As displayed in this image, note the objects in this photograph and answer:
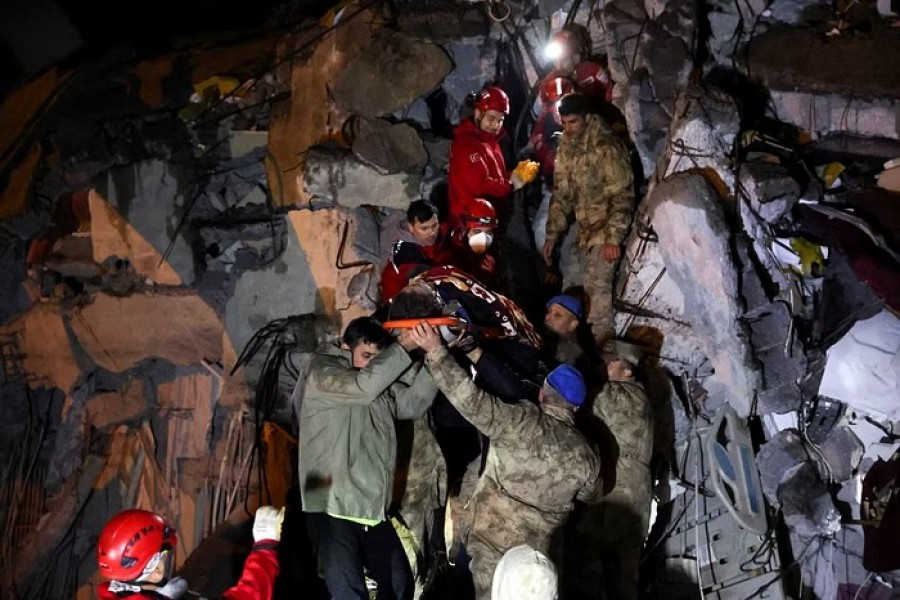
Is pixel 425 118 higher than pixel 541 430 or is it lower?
higher

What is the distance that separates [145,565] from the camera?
419 centimetres

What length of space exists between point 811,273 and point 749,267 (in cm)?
76

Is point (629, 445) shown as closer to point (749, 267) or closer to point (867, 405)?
→ point (749, 267)

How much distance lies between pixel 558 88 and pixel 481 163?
55.7 inches

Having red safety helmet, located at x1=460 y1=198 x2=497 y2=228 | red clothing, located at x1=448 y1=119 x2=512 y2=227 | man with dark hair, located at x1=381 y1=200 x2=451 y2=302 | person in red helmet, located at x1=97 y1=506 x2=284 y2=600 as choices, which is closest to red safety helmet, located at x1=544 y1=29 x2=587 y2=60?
red clothing, located at x1=448 y1=119 x2=512 y2=227

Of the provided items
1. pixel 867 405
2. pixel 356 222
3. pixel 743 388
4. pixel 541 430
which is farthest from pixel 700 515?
pixel 356 222

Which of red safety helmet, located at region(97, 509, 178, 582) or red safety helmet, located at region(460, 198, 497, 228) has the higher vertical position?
red safety helmet, located at region(460, 198, 497, 228)

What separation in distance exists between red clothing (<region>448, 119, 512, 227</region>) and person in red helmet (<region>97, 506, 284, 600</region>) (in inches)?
152

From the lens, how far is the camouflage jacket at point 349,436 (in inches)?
199

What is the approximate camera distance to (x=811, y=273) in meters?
7.05

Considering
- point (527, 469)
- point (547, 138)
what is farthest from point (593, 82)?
point (527, 469)

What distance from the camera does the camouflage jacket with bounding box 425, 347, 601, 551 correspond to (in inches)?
204

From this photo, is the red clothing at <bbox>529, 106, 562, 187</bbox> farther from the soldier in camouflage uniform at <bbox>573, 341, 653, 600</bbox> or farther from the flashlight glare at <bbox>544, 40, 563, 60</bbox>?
the soldier in camouflage uniform at <bbox>573, 341, 653, 600</bbox>

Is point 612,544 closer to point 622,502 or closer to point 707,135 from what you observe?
point 622,502
